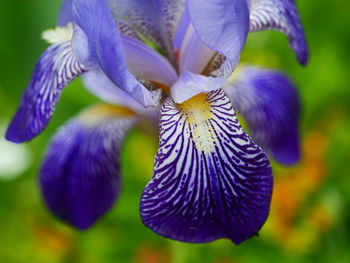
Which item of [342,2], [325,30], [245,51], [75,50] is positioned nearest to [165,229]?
[75,50]

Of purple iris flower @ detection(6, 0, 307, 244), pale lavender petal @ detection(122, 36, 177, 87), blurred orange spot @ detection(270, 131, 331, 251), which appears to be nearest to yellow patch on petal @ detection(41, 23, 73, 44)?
purple iris flower @ detection(6, 0, 307, 244)

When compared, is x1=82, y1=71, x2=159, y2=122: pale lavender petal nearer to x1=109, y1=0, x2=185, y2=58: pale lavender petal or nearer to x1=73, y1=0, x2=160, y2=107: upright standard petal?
x1=109, y1=0, x2=185, y2=58: pale lavender petal

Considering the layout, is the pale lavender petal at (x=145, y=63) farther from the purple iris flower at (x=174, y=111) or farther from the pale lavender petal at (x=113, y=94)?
the pale lavender petal at (x=113, y=94)

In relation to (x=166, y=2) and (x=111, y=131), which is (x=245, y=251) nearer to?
(x=111, y=131)

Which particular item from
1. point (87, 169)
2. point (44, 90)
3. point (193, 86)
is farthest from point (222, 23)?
point (87, 169)

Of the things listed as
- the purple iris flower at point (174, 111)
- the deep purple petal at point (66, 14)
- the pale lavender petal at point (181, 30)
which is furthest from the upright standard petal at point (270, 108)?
the deep purple petal at point (66, 14)

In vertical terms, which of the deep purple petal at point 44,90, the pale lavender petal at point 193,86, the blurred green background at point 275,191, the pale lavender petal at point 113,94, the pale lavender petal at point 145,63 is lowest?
the blurred green background at point 275,191
